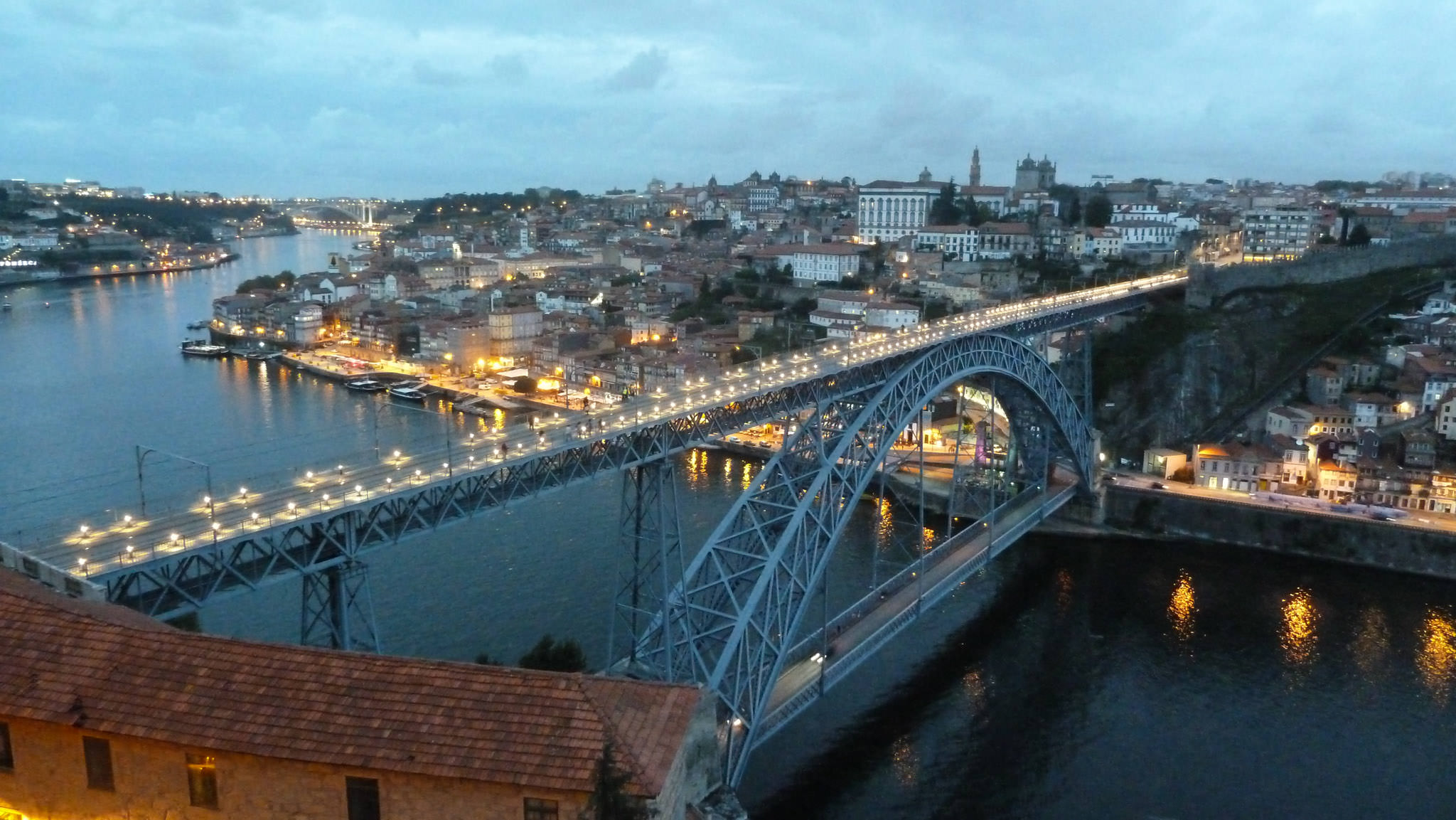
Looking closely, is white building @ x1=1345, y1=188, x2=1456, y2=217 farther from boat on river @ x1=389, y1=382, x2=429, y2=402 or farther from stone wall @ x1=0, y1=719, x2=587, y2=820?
stone wall @ x1=0, y1=719, x2=587, y2=820

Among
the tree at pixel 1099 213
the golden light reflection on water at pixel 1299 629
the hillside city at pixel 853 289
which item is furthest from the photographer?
the tree at pixel 1099 213

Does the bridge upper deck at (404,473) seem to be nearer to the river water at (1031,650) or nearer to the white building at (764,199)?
the river water at (1031,650)

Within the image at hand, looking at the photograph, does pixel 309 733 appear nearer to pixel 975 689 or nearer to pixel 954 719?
pixel 954 719

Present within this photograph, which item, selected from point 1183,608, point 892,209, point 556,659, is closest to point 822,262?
point 892,209

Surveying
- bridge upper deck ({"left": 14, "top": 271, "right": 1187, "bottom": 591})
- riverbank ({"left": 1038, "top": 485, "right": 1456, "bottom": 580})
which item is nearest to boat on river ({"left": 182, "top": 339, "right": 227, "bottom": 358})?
bridge upper deck ({"left": 14, "top": 271, "right": 1187, "bottom": 591})

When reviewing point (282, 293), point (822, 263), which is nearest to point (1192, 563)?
point (822, 263)

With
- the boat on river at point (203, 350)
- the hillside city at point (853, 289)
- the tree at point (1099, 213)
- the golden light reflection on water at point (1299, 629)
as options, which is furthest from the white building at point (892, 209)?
the golden light reflection on water at point (1299, 629)

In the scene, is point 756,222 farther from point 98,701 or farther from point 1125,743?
point 98,701
